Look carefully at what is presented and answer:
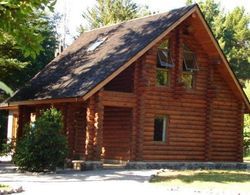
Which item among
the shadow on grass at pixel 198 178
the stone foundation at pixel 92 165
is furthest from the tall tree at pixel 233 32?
the shadow on grass at pixel 198 178

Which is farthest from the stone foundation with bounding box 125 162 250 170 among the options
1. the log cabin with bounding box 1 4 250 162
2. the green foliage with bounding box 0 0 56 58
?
the green foliage with bounding box 0 0 56 58

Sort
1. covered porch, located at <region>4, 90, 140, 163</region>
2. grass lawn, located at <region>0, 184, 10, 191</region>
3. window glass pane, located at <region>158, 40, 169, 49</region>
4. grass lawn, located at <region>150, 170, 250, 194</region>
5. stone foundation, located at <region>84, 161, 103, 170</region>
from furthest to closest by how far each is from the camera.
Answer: window glass pane, located at <region>158, 40, 169, 49</region> < covered porch, located at <region>4, 90, 140, 163</region> < stone foundation, located at <region>84, 161, 103, 170</region> < grass lawn, located at <region>150, 170, 250, 194</region> < grass lawn, located at <region>0, 184, 10, 191</region>

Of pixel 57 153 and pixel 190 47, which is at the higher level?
pixel 190 47

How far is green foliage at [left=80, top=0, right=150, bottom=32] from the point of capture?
5725 centimetres

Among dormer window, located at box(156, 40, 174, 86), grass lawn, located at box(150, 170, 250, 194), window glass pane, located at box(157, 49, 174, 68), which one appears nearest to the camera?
grass lawn, located at box(150, 170, 250, 194)

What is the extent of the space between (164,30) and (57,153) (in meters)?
7.35

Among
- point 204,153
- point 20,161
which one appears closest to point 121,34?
point 204,153

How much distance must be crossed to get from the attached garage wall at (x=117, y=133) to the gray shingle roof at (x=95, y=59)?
2.58 meters

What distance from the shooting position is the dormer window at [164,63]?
80.5ft

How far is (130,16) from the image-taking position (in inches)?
2282

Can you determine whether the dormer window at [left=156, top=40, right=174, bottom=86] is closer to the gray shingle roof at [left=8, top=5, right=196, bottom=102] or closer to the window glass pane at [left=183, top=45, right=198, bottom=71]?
the gray shingle roof at [left=8, top=5, right=196, bottom=102]

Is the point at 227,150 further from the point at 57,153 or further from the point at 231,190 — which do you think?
the point at 231,190

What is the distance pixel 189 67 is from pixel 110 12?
33.3 metres

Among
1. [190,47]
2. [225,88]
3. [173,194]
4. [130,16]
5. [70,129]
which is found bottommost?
[173,194]
